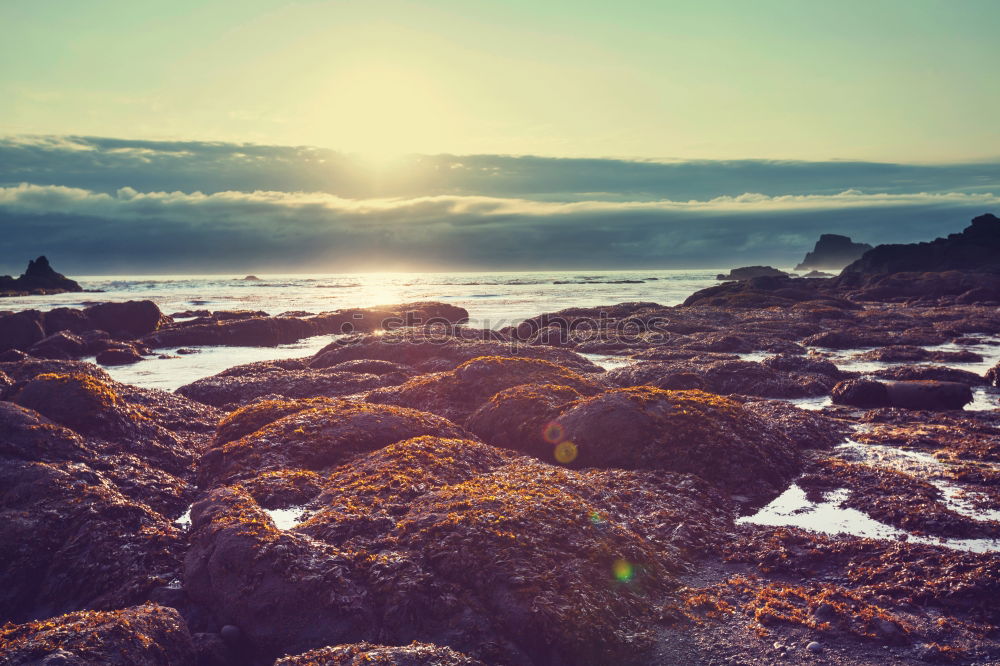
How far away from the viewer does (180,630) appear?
4.63 meters

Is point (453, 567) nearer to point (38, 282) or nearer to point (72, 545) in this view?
point (72, 545)

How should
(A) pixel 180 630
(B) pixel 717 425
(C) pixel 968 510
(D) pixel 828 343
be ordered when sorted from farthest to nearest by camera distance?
(D) pixel 828 343 → (B) pixel 717 425 → (C) pixel 968 510 → (A) pixel 180 630

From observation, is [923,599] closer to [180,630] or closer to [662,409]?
[662,409]

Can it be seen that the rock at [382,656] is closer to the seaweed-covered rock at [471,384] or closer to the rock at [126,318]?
the seaweed-covered rock at [471,384]

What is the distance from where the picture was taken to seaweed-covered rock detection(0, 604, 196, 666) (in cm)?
407

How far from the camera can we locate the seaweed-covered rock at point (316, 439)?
8.17 metres

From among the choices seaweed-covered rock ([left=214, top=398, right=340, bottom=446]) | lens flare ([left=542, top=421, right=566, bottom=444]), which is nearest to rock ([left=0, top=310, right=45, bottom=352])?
seaweed-covered rock ([left=214, top=398, right=340, bottom=446])

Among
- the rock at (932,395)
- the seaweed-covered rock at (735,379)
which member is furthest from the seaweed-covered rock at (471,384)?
the rock at (932,395)

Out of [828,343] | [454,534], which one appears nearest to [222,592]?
[454,534]

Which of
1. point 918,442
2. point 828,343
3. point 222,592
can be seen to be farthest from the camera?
point 828,343

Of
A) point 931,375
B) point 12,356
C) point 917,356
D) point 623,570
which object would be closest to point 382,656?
point 623,570

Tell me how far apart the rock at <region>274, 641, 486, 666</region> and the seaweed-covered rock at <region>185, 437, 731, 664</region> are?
0.91ft

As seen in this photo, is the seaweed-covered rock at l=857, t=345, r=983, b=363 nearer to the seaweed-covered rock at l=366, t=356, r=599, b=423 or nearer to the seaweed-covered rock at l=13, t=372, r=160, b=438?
the seaweed-covered rock at l=366, t=356, r=599, b=423

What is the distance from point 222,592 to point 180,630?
0.55 meters
